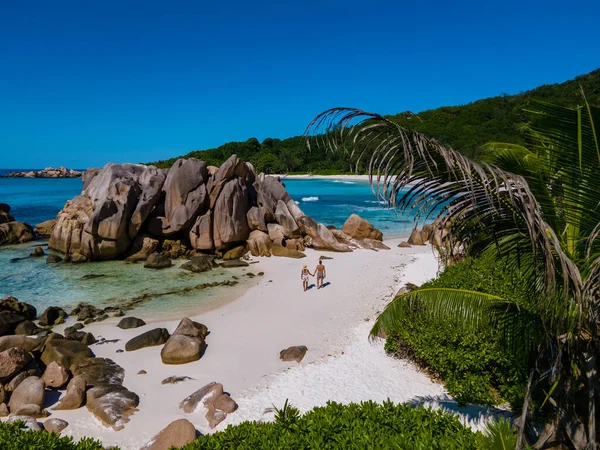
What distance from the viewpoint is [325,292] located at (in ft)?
63.2

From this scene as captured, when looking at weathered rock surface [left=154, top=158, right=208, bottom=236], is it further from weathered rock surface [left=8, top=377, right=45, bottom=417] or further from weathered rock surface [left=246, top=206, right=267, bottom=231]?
weathered rock surface [left=8, top=377, right=45, bottom=417]

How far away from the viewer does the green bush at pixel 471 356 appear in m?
8.38

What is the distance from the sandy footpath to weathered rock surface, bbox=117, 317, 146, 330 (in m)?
0.29

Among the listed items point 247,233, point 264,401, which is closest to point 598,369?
point 264,401

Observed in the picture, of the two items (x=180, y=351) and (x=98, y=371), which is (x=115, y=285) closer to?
(x=98, y=371)

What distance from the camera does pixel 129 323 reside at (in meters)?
15.3

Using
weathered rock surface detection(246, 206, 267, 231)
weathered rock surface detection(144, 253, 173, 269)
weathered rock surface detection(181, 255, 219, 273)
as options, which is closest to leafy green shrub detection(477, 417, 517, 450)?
weathered rock surface detection(181, 255, 219, 273)

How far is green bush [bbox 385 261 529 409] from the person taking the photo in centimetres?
838

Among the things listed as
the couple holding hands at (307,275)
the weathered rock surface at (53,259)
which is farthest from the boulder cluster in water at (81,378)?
the weathered rock surface at (53,259)

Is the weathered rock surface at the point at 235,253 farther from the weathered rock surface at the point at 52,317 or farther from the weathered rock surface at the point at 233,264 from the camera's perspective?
the weathered rock surface at the point at 52,317

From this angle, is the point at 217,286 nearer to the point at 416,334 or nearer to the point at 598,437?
the point at 416,334

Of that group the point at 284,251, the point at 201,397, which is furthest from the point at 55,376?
the point at 284,251

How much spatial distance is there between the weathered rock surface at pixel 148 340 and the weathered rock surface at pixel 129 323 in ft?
6.04

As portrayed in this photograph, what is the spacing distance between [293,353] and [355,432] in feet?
22.5
